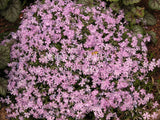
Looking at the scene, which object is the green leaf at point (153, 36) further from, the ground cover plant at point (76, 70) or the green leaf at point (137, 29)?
the ground cover plant at point (76, 70)

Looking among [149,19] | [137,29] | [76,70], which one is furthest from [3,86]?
[149,19]

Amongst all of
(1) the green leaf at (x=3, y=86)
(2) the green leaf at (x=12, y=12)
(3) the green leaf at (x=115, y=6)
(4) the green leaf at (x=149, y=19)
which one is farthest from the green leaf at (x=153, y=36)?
(1) the green leaf at (x=3, y=86)

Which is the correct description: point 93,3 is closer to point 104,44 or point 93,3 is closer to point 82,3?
point 82,3

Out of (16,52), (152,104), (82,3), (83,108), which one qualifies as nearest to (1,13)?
(16,52)

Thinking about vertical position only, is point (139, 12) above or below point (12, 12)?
above

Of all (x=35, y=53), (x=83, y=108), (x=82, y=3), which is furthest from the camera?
(x=82, y=3)

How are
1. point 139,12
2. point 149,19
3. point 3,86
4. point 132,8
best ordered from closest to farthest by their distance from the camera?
point 3,86 < point 139,12 < point 132,8 < point 149,19

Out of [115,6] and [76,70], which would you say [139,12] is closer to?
[115,6]
